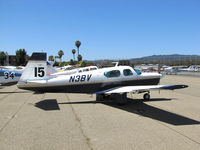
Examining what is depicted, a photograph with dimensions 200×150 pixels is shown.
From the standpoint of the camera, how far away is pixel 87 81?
9703 mm

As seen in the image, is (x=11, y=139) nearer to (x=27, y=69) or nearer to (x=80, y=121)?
(x=80, y=121)

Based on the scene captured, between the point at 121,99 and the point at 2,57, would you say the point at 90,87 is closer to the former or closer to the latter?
the point at 121,99

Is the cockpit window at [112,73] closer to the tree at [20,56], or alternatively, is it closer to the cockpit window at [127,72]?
the cockpit window at [127,72]

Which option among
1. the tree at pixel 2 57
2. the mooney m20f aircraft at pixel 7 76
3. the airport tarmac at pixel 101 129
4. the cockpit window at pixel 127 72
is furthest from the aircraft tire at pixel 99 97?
the tree at pixel 2 57

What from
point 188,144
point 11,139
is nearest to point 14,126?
point 11,139

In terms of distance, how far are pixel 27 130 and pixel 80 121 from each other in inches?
73.7

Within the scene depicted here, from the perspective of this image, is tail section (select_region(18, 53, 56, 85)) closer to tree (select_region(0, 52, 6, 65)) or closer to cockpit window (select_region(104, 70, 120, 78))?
cockpit window (select_region(104, 70, 120, 78))

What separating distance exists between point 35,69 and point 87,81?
111 inches

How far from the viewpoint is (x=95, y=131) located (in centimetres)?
552

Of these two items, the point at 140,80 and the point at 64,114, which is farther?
the point at 140,80

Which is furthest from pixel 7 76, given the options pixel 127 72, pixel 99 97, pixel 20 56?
pixel 20 56

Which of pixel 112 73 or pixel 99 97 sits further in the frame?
pixel 99 97

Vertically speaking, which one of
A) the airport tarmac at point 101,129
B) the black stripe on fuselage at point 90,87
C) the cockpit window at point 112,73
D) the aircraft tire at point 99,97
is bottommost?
the airport tarmac at point 101,129

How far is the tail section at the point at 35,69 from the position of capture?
29.2 feet
